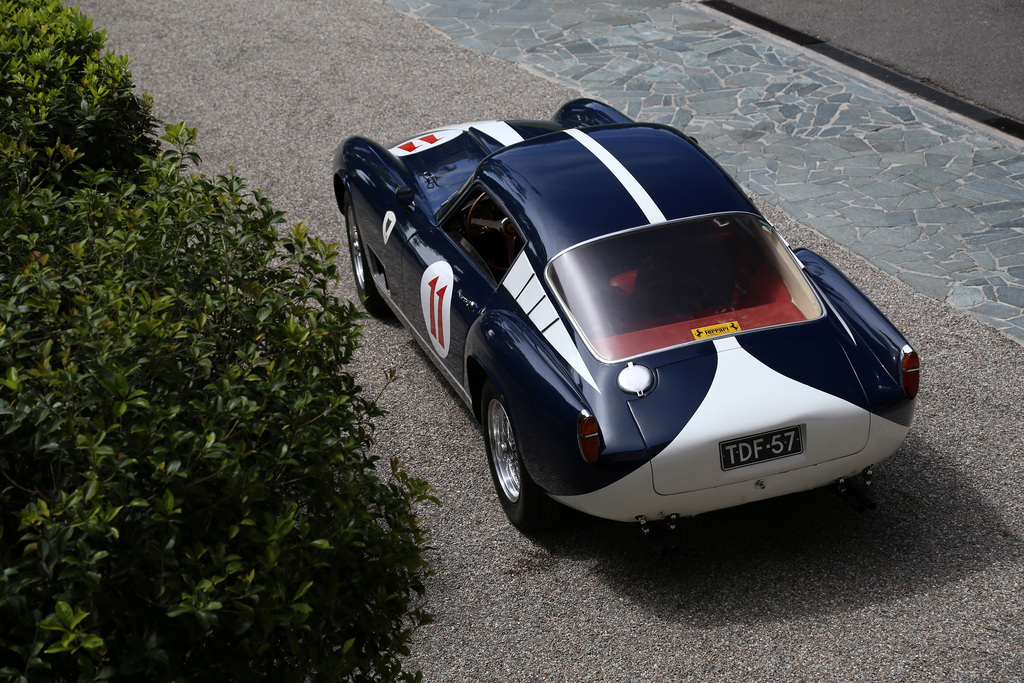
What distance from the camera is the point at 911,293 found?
681 cm

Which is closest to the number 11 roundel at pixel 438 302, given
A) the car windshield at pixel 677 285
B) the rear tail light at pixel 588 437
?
the car windshield at pixel 677 285

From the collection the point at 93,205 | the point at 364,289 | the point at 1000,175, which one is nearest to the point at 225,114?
the point at 364,289

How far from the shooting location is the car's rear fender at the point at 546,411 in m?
4.13

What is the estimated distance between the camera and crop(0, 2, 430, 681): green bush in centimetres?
243

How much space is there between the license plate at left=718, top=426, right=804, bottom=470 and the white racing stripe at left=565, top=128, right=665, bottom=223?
50.1 inches

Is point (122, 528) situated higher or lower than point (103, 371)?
lower

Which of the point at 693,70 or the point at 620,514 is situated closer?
the point at 620,514

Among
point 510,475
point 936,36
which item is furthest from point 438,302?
point 936,36

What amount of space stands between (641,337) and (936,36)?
897cm

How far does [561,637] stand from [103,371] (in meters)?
2.44

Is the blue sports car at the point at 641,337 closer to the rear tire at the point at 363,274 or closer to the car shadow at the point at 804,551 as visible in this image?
the car shadow at the point at 804,551

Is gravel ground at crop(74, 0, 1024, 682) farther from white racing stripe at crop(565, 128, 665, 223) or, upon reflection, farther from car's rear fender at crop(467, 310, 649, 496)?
white racing stripe at crop(565, 128, 665, 223)

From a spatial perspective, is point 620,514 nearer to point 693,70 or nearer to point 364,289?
point 364,289

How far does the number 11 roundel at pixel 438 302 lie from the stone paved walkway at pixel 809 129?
11.4 ft
